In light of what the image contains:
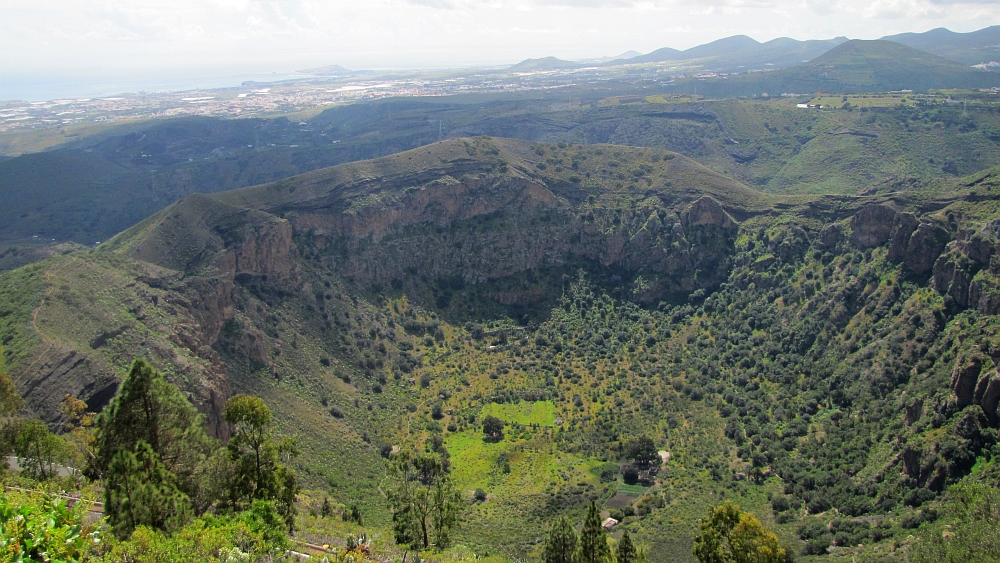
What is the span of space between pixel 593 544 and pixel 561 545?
299cm

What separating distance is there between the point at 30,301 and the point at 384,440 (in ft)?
123

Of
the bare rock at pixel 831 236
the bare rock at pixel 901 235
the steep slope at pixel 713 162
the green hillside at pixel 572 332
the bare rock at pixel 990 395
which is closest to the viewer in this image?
the bare rock at pixel 990 395

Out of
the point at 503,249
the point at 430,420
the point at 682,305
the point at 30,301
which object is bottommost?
the point at 430,420

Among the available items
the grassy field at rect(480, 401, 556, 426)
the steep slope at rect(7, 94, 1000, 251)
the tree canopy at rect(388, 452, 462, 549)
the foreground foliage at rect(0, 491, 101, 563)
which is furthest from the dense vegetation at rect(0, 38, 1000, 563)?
the steep slope at rect(7, 94, 1000, 251)

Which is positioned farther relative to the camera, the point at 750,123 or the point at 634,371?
the point at 750,123

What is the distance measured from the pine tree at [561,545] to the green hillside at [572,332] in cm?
1078

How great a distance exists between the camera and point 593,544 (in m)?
38.6

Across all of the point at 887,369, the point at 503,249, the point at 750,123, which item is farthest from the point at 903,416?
the point at 750,123

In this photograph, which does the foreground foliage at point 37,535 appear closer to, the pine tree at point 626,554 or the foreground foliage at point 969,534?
the pine tree at point 626,554

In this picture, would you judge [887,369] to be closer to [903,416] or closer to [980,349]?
[903,416]

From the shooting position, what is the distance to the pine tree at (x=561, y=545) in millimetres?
40425

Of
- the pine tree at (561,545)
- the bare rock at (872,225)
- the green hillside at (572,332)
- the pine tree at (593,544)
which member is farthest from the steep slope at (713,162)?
the pine tree at (593,544)

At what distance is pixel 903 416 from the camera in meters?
60.1

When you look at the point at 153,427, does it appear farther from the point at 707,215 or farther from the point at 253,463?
the point at 707,215
